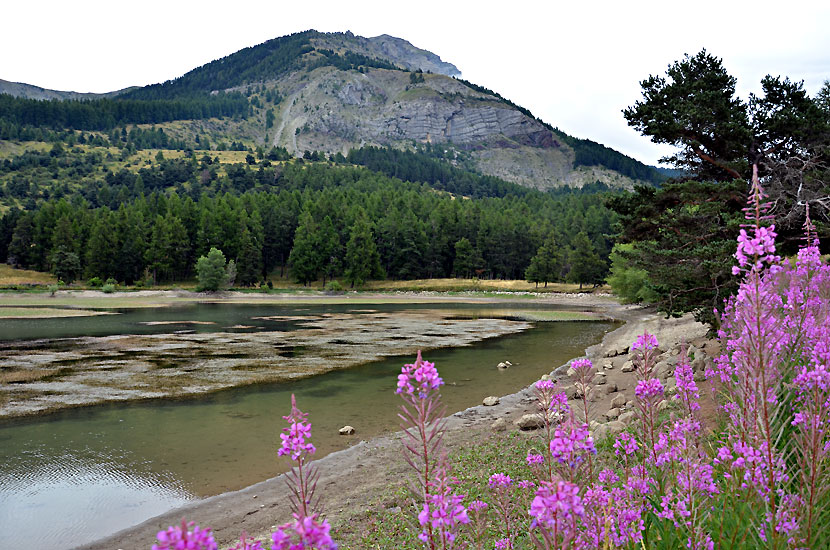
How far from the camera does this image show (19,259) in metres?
111

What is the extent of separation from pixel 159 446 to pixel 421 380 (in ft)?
47.2

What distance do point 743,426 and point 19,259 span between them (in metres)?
140

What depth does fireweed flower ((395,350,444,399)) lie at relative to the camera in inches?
99.6

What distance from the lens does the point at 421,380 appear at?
2.54m

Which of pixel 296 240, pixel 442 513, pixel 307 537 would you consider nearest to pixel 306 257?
pixel 296 240

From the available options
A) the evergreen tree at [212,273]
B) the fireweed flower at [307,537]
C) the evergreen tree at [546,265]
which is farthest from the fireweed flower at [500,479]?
the evergreen tree at [546,265]

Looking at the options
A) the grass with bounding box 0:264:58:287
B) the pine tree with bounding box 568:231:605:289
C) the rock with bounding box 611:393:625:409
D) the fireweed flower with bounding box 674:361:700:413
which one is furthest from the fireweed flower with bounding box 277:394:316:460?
the grass with bounding box 0:264:58:287

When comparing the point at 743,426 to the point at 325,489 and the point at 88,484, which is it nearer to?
the point at 325,489

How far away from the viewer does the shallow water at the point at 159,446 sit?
410 inches

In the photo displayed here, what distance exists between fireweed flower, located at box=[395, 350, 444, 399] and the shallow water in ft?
32.5

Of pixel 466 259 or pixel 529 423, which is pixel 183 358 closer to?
pixel 529 423

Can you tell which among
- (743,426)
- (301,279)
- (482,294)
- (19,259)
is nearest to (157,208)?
(19,259)

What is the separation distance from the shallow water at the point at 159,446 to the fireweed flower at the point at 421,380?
9918 mm

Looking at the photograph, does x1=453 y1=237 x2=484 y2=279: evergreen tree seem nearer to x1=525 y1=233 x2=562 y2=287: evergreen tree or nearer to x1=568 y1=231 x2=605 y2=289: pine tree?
x1=525 y1=233 x2=562 y2=287: evergreen tree
